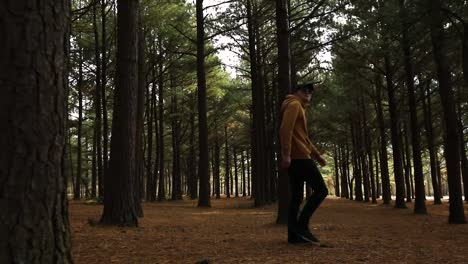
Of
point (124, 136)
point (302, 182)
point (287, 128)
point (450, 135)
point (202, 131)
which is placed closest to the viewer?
point (287, 128)

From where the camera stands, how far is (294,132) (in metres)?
5.83

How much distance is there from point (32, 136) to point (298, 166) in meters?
3.68

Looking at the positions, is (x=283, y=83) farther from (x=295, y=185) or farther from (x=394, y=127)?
(x=394, y=127)

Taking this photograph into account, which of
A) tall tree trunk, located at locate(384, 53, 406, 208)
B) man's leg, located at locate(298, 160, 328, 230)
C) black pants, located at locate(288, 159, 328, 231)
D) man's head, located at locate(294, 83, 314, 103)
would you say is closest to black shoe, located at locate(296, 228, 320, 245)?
black pants, located at locate(288, 159, 328, 231)

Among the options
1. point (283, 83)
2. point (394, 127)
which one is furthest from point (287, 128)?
point (394, 127)

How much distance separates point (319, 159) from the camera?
6117 millimetres

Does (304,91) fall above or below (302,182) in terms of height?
above

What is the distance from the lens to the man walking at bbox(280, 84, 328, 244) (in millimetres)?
5660

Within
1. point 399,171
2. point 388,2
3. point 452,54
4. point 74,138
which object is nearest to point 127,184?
point 388,2

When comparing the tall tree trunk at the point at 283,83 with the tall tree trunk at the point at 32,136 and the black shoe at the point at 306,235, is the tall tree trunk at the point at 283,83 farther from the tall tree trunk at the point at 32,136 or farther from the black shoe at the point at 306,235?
the tall tree trunk at the point at 32,136

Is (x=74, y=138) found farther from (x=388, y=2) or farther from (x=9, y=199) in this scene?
(x=9, y=199)

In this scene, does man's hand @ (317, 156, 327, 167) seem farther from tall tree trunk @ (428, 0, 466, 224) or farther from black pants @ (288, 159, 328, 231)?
tall tree trunk @ (428, 0, 466, 224)

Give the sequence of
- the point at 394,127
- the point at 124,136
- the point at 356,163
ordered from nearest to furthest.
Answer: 1. the point at 124,136
2. the point at 394,127
3. the point at 356,163

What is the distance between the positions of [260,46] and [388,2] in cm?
1166
